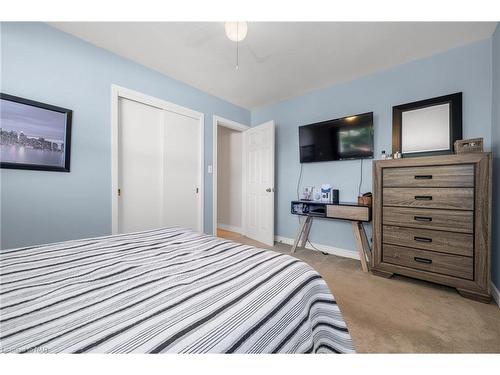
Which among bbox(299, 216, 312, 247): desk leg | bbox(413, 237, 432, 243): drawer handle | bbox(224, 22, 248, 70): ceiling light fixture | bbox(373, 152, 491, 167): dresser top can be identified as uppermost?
bbox(224, 22, 248, 70): ceiling light fixture

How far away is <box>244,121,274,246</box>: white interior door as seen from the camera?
3.26 meters

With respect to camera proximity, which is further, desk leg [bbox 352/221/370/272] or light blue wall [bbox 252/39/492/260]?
desk leg [bbox 352/221/370/272]

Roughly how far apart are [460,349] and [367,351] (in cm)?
57

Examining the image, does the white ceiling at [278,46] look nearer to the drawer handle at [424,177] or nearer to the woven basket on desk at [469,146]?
the woven basket on desk at [469,146]

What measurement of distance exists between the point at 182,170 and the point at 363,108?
267cm

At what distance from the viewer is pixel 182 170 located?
2869 mm

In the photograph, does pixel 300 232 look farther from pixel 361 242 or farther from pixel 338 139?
pixel 338 139

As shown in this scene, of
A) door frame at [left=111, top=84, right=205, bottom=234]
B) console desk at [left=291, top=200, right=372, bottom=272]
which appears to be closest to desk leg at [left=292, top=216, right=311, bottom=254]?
console desk at [left=291, top=200, right=372, bottom=272]

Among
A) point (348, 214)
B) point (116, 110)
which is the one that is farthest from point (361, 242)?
point (116, 110)

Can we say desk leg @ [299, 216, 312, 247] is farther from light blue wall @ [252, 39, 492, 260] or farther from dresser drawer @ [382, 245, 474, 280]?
dresser drawer @ [382, 245, 474, 280]

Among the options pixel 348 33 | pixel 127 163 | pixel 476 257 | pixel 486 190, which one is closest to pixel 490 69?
pixel 486 190

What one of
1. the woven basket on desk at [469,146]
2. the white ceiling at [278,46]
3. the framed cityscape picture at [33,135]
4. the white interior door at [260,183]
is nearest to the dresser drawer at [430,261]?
the woven basket on desk at [469,146]

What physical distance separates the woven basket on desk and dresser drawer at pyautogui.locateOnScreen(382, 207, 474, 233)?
1.79 ft
